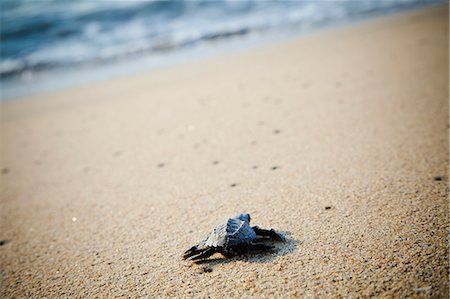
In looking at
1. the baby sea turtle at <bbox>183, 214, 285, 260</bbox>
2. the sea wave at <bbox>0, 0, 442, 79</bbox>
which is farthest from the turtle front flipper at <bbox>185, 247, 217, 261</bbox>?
the sea wave at <bbox>0, 0, 442, 79</bbox>

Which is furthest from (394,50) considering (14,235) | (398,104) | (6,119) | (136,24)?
(136,24)

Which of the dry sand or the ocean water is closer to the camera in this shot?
the dry sand

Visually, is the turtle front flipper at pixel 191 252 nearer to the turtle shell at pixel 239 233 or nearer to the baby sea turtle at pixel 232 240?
the baby sea turtle at pixel 232 240

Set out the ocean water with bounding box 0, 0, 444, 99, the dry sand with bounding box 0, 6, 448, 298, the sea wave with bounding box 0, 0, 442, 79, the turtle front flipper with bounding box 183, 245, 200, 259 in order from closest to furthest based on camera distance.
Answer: the dry sand with bounding box 0, 6, 448, 298 < the turtle front flipper with bounding box 183, 245, 200, 259 < the ocean water with bounding box 0, 0, 444, 99 < the sea wave with bounding box 0, 0, 442, 79

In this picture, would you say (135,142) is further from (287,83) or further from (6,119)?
(6,119)

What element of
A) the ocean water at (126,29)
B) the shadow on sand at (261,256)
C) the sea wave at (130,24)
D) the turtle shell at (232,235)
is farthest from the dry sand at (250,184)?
the sea wave at (130,24)

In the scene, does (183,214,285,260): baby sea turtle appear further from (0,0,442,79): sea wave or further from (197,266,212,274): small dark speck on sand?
(0,0,442,79): sea wave
